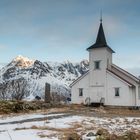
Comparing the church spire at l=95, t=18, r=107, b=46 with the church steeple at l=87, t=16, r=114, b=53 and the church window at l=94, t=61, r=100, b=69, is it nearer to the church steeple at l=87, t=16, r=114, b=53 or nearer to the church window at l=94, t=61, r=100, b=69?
the church steeple at l=87, t=16, r=114, b=53

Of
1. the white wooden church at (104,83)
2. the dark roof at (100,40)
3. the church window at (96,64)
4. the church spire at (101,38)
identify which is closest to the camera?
the white wooden church at (104,83)

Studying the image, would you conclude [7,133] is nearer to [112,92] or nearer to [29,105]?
[29,105]

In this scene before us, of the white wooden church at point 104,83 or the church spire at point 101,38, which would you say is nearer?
the white wooden church at point 104,83

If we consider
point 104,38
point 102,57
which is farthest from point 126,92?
point 104,38

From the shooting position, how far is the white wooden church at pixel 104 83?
39.1m

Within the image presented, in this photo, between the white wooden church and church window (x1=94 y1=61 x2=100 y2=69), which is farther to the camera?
church window (x1=94 y1=61 x2=100 y2=69)

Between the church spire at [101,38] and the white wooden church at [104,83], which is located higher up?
the church spire at [101,38]

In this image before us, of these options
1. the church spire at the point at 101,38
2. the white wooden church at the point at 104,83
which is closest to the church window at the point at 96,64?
the white wooden church at the point at 104,83

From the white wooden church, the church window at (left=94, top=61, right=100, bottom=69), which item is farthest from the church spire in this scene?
the church window at (left=94, top=61, right=100, bottom=69)

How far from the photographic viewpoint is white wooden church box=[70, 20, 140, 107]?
128 ft

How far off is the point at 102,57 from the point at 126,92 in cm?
521

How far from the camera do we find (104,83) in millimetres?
40219

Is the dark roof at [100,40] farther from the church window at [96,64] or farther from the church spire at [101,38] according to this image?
the church window at [96,64]

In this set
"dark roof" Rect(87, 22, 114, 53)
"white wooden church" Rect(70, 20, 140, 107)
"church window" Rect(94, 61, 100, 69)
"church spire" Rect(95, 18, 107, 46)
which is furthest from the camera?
"church spire" Rect(95, 18, 107, 46)
